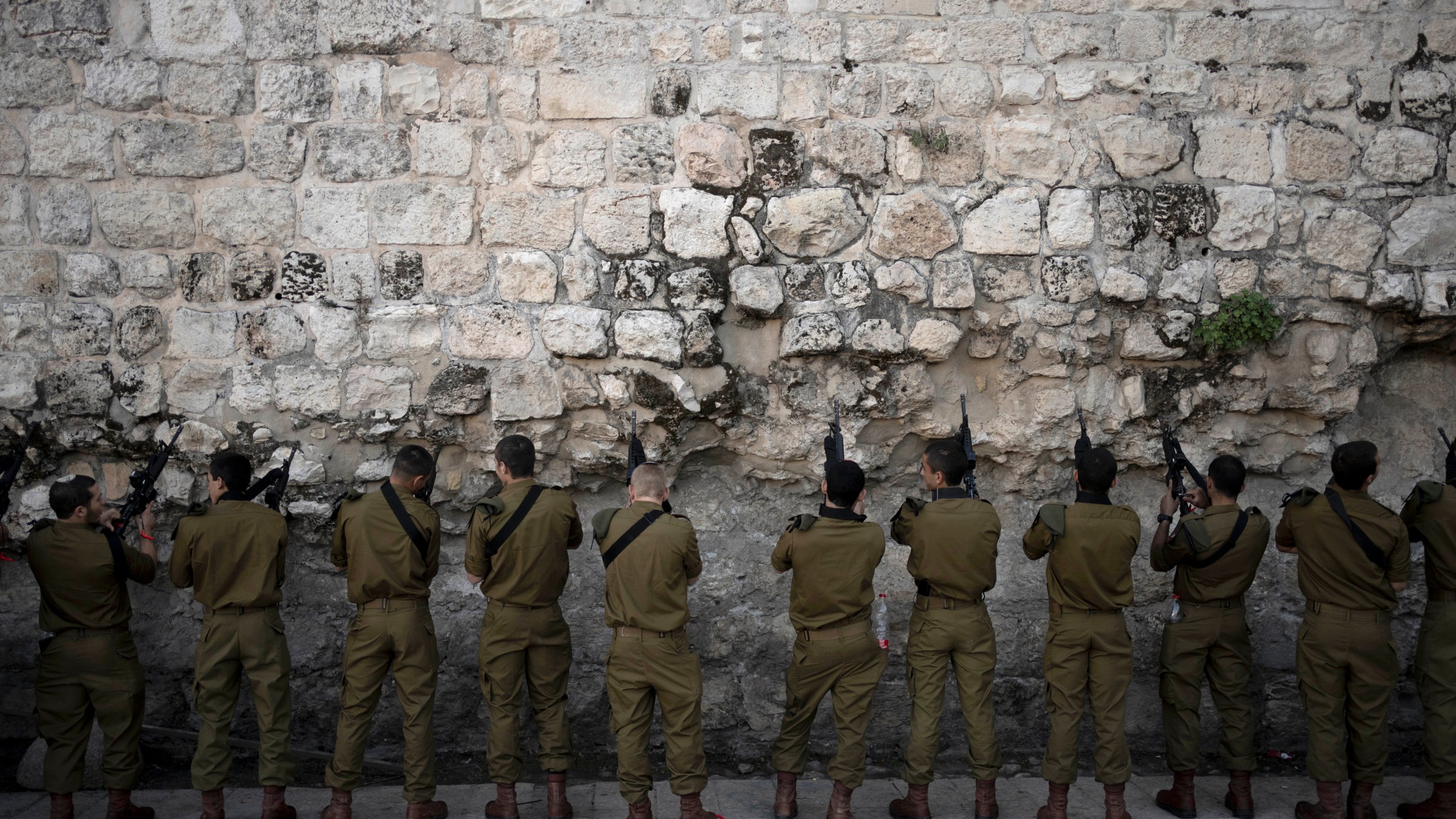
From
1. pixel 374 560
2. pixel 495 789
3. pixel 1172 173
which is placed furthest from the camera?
pixel 1172 173

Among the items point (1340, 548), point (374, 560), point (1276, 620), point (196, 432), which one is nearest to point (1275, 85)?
point (1340, 548)

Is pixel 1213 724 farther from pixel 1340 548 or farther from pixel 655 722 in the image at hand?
pixel 655 722

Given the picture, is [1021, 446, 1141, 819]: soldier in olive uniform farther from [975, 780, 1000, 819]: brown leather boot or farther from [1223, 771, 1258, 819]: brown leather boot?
[1223, 771, 1258, 819]: brown leather boot

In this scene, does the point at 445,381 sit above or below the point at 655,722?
above

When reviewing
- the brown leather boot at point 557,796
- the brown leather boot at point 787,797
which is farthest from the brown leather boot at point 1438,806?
the brown leather boot at point 557,796

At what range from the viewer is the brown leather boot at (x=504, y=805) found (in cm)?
496

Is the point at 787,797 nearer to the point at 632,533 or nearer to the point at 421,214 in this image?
the point at 632,533

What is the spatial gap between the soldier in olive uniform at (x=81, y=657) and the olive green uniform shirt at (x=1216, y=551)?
5.03 m

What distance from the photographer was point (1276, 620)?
5.91 metres

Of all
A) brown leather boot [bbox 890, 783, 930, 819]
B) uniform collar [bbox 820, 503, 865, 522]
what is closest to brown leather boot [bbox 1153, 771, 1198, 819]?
brown leather boot [bbox 890, 783, 930, 819]

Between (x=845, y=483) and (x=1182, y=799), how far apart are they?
231 cm

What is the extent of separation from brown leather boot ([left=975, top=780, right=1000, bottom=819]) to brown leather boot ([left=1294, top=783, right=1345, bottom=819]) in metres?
1.51

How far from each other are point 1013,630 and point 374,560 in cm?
346

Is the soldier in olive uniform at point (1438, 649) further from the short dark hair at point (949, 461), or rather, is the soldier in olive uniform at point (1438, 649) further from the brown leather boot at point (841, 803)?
the brown leather boot at point (841, 803)
